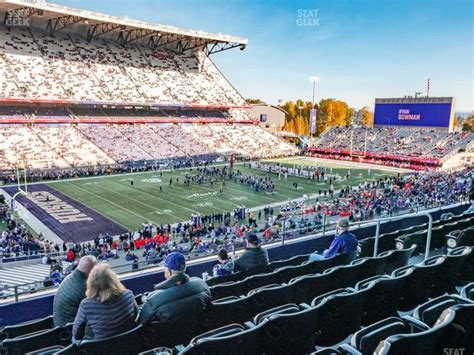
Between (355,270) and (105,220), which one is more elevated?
(355,270)

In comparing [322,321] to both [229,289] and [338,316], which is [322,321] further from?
[229,289]

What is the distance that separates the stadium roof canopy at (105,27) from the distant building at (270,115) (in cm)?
1733

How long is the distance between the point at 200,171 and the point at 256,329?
39.2m

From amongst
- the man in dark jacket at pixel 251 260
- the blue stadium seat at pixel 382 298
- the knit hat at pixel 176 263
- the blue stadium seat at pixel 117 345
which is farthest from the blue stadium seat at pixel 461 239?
the blue stadium seat at pixel 117 345

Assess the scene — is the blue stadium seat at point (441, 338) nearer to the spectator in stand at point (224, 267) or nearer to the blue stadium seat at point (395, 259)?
the blue stadium seat at point (395, 259)

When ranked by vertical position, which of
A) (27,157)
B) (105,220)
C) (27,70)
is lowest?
(105,220)

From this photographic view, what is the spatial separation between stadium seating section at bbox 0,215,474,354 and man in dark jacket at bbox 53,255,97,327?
15 centimetres

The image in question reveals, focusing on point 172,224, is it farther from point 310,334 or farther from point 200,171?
point 310,334

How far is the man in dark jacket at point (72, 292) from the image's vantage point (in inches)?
147

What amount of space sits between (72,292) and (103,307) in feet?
2.64

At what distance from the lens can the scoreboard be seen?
56.5 metres

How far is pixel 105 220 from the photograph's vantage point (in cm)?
2441

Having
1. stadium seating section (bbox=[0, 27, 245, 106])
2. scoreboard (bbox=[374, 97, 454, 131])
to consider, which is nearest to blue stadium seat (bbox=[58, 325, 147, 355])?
stadium seating section (bbox=[0, 27, 245, 106])

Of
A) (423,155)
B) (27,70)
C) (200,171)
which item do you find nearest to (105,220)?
(200,171)
